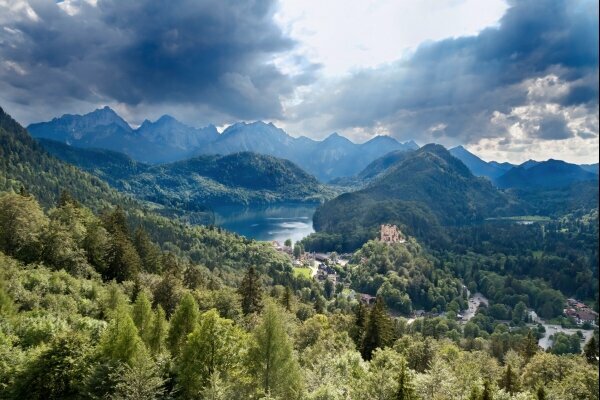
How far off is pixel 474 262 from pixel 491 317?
58.9 metres

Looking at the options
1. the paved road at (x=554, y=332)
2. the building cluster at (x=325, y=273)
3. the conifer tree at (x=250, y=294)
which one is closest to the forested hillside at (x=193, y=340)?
the conifer tree at (x=250, y=294)

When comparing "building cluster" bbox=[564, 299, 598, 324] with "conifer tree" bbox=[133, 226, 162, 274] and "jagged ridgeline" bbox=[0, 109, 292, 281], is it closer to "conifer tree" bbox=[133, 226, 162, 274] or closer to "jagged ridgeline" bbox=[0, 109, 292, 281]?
"jagged ridgeline" bbox=[0, 109, 292, 281]

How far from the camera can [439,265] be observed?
168 meters

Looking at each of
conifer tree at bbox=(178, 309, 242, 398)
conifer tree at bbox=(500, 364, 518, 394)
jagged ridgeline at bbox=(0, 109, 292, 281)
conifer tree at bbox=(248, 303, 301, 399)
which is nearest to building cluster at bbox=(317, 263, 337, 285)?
jagged ridgeline at bbox=(0, 109, 292, 281)

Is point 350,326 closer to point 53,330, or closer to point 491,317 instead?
point 53,330

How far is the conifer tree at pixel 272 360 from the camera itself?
24.8 m

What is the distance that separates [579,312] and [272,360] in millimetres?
133304

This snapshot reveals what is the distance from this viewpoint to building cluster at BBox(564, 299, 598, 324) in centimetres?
11819

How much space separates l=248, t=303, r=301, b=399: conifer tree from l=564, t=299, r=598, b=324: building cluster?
12131 centimetres

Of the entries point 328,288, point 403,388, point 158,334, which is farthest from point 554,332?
point 158,334

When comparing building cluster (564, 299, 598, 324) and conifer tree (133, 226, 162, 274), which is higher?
conifer tree (133, 226, 162, 274)

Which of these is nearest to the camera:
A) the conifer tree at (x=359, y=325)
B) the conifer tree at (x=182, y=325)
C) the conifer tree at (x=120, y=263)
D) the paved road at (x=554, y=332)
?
the conifer tree at (x=182, y=325)

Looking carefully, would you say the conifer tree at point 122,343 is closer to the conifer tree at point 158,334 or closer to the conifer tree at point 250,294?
the conifer tree at point 158,334

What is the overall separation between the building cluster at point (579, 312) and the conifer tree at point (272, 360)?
121311 mm
